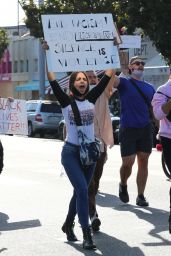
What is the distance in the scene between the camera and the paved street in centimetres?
738

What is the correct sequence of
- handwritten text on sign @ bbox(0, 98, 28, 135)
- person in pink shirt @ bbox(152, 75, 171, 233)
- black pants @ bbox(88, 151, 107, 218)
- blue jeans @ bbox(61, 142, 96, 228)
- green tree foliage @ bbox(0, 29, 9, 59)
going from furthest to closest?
green tree foliage @ bbox(0, 29, 9, 59)
handwritten text on sign @ bbox(0, 98, 28, 135)
black pants @ bbox(88, 151, 107, 218)
person in pink shirt @ bbox(152, 75, 171, 233)
blue jeans @ bbox(61, 142, 96, 228)

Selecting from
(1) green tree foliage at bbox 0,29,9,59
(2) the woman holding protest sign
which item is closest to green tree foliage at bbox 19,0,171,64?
(2) the woman holding protest sign

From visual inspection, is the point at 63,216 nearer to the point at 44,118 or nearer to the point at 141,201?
the point at 141,201

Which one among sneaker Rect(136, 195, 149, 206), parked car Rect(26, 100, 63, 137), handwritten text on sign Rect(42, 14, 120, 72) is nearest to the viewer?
handwritten text on sign Rect(42, 14, 120, 72)

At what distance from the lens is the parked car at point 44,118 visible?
32.5 metres

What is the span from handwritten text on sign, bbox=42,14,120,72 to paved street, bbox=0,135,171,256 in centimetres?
184

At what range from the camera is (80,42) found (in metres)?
8.46

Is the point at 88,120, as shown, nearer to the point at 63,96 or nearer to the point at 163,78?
the point at 63,96

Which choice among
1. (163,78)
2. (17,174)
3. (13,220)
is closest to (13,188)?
(17,174)

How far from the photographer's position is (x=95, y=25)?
8633 mm

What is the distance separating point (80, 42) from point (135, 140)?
1952 millimetres

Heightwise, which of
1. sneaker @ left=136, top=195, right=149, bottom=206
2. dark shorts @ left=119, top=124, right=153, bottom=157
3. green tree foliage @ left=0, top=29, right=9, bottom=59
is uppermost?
green tree foliage @ left=0, top=29, right=9, bottom=59

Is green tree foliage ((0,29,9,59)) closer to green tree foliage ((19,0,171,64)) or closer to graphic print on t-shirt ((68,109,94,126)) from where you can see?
green tree foliage ((19,0,171,64))

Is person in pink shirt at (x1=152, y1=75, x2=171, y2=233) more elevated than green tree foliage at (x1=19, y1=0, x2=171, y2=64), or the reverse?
green tree foliage at (x1=19, y1=0, x2=171, y2=64)
